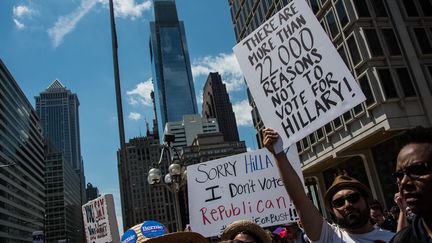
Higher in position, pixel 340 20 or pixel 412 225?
pixel 340 20

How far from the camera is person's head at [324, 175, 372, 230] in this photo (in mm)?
3127

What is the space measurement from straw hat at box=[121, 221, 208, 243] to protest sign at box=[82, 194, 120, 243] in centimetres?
592

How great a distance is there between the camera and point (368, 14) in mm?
26234

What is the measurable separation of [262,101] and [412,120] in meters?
22.5

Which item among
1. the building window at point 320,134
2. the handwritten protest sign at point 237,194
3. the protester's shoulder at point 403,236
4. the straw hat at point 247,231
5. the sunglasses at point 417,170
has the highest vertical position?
the building window at point 320,134

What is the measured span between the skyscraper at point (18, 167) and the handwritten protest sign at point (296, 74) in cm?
10712

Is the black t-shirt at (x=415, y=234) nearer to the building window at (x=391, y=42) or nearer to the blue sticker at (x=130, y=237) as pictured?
the blue sticker at (x=130, y=237)

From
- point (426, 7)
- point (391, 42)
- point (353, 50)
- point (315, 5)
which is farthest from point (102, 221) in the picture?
point (426, 7)

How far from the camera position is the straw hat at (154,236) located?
2.71 m

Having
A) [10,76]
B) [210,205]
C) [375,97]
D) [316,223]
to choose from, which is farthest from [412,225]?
[10,76]

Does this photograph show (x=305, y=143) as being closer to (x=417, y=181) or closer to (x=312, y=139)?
(x=312, y=139)

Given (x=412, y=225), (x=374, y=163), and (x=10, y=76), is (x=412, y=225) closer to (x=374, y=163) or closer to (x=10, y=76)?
(x=374, y=163)

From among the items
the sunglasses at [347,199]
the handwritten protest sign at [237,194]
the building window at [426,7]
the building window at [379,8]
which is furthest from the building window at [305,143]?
the sunglasses at [347,199]

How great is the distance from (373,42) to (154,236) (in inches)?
999
